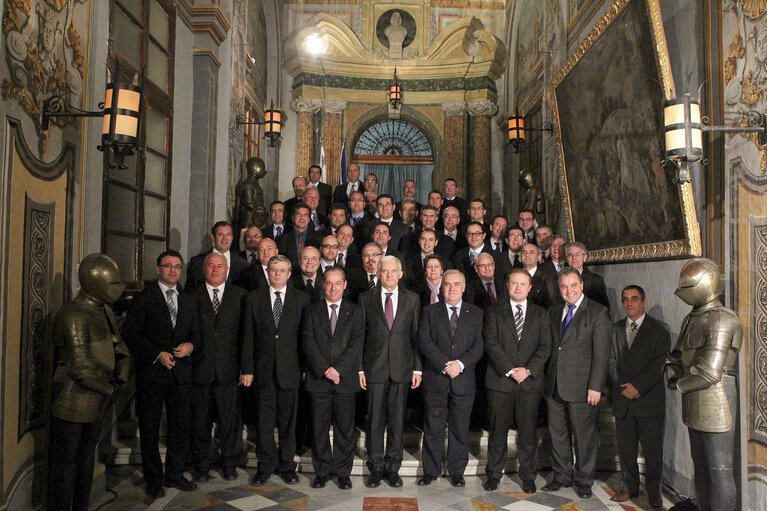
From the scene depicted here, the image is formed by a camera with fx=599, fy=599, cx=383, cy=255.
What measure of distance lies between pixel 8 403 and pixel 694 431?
4.00 m

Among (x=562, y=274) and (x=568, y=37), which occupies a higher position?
(x=568, y=37)

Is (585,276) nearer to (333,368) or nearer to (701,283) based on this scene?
(701,283)

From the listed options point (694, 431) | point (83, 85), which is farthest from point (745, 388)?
point (83, 85)

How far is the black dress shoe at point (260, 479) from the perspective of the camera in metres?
4.68

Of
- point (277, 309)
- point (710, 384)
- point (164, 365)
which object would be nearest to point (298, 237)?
point (277, 309)

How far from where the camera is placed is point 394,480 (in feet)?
15.5

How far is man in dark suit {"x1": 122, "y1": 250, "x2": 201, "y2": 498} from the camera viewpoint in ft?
14.6

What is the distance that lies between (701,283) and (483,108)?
9.89m

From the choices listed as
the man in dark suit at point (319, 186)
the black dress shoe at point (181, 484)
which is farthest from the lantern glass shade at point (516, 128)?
the black dress shoe at point (181, 484)

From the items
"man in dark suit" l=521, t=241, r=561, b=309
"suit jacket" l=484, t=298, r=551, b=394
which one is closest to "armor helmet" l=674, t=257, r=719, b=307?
"suit jacket" l=484, t=298, r=551, b=394

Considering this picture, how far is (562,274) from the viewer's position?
4730 millimetres

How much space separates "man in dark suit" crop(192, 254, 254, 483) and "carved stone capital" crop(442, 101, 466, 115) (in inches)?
360

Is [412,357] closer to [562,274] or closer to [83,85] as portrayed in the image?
[562,274]

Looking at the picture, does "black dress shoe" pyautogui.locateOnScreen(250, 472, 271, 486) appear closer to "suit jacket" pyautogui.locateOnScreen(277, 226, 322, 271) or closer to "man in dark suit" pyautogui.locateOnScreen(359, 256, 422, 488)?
"man in dark suit" pyautogui.locateOnScreen(359, 256, 422, 488)
